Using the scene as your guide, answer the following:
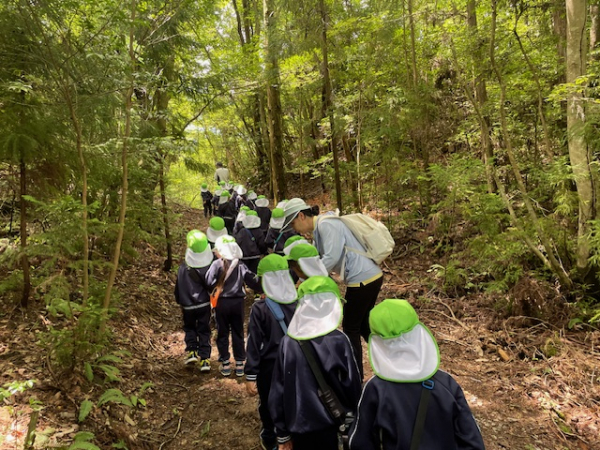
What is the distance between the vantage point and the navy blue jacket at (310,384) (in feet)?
7.87

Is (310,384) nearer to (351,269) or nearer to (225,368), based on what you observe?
(351,269)

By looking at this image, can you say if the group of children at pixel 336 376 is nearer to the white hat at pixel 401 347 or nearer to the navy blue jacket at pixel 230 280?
the white hat at pixel 401 347

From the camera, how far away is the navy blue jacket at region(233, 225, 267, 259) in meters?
8.18

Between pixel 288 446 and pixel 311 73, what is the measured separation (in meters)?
11.2

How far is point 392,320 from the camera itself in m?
1.93

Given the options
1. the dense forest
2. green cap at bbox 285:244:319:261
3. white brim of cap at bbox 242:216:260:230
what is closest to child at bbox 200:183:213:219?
the dense forest

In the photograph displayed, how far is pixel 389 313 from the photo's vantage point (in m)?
1.94

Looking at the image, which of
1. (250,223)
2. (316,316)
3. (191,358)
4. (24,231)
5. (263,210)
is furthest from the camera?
(263,210)

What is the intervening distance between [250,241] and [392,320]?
21.3ft

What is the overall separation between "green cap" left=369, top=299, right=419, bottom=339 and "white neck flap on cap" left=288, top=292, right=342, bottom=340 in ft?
1.83

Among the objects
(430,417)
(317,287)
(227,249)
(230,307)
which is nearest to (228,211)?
(227,249)

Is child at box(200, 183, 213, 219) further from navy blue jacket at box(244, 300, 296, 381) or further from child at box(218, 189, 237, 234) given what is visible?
navy blue jacket at box(244, 300, 296, 381)

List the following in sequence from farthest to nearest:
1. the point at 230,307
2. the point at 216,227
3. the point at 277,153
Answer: the point at 277,153 < the point at 216,227 < the point at 230,307

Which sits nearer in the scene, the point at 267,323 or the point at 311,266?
the point at 267,323
